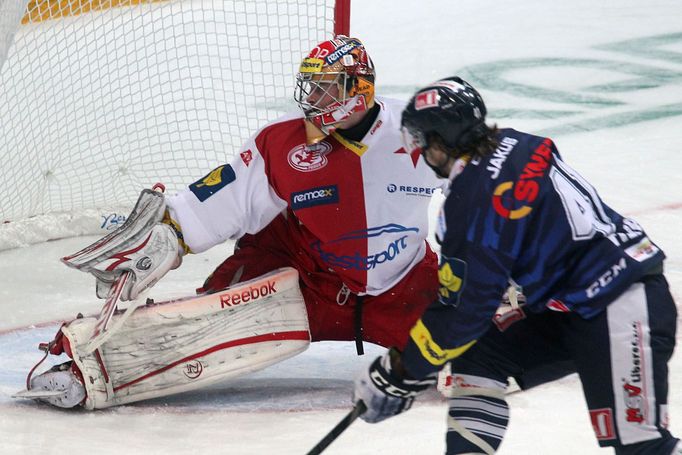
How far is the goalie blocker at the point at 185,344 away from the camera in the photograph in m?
2.86

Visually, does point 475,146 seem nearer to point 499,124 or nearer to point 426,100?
point 426,100

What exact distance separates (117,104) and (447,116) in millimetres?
2727

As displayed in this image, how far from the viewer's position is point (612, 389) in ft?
6.79

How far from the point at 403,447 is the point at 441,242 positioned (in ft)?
2.43

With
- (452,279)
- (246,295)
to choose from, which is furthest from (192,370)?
(452,279)

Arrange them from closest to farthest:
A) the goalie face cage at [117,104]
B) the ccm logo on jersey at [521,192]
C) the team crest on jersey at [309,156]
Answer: the ccm logo on jersey at [521,192]
the team crest on jersey at [309,156]
the goalie face cage at [117,104]

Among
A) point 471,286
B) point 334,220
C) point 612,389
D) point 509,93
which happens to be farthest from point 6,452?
point 509,93

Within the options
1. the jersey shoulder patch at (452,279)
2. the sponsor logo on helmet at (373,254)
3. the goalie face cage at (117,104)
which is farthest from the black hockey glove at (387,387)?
the goalie face cage at (117,104)

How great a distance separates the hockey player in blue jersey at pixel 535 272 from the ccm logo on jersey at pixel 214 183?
3.04ft

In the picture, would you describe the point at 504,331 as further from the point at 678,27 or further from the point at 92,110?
the point at 678,27

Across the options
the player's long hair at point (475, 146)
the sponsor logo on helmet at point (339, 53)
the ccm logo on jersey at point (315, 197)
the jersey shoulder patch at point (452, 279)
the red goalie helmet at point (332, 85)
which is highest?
the player's long hair at point (475, 146)

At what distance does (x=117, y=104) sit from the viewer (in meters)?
4.51

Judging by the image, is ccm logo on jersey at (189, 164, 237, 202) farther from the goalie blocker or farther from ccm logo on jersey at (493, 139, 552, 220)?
ccm logo on jersey at (493, 139, 552, 220)

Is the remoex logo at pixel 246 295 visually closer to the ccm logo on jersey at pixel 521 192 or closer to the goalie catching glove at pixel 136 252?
the goalie catching glove at pixel 136 252
